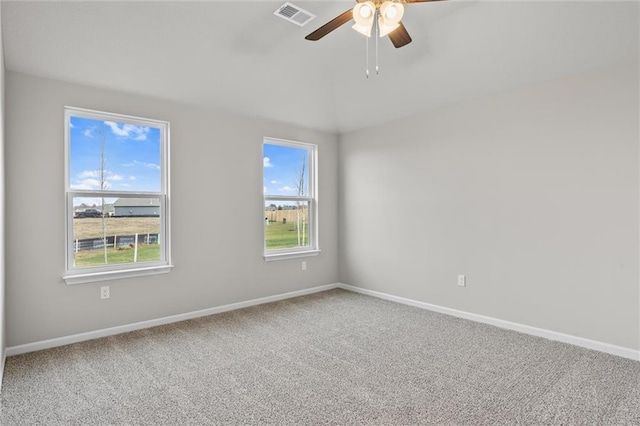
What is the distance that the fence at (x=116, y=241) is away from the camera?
11.2ft

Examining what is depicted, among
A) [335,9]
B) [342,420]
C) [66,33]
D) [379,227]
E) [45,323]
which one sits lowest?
[342,420]

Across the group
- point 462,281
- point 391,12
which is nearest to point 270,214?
point 462,281

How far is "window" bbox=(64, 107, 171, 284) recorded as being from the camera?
336 centimetres

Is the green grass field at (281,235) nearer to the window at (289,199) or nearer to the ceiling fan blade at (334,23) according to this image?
the window at (289,199)

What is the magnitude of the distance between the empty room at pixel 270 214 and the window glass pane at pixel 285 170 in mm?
66

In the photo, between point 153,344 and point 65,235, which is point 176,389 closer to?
point 153,344

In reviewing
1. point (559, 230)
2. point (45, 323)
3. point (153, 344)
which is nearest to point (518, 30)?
point (559, 230)

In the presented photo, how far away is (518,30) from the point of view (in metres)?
2.89

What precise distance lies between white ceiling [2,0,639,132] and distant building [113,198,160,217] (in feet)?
3.47

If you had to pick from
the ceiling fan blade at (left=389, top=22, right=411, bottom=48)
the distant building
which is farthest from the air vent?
the distant building

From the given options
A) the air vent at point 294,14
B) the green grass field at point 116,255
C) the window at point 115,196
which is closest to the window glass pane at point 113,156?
the window at point 115,196

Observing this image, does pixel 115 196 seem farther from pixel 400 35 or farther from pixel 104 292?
pixel 400 35

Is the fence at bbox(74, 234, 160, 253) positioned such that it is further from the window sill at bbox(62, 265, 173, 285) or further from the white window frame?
the white window frame

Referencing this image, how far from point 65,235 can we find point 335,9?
2967mm
